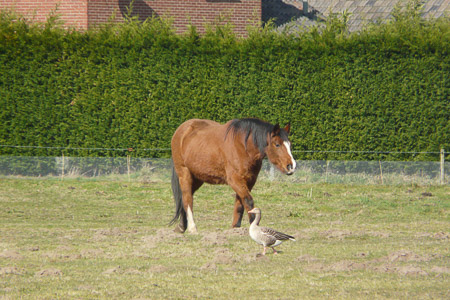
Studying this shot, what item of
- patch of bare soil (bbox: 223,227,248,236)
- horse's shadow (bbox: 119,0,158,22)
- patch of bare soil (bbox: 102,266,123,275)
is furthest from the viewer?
horse's shadow (bbox: 119,0,158,22)

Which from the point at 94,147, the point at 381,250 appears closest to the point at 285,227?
the point at 381,250

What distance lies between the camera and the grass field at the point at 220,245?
27.0ft

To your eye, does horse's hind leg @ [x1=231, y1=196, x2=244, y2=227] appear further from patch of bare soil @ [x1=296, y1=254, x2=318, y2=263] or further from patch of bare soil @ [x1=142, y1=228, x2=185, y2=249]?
patch of bare soil @ [x1=296, y1=254, x2=318, y2=263]

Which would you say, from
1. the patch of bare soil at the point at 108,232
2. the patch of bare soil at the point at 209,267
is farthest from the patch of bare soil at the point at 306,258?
the patch of bare soil at the point at 108,232

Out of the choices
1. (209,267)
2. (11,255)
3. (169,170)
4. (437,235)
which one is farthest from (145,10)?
(209,267)

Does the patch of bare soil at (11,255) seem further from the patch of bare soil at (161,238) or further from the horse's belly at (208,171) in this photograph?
the horse's belly at (208,171)

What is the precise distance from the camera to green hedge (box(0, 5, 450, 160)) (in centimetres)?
2012

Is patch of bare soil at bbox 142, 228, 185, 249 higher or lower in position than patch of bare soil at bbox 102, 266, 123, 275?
lower

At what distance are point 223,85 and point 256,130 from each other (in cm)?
879

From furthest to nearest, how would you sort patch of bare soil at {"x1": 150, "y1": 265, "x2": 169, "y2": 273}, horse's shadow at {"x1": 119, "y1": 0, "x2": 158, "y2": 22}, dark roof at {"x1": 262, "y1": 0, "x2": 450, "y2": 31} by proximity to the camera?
dark roof at {"x1": 262, "y1": 0, "x2": 450, "y2": 31}
horse's shadow at {"x1": 119, "y1": 0, "x2": 158, "y2": 22}
patch of bare soil at {"x1": 150, "y1": 265, "x2": 169, "y2": 273}

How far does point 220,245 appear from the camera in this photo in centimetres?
1105

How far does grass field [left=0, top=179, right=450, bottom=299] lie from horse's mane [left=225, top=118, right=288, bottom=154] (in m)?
1.61

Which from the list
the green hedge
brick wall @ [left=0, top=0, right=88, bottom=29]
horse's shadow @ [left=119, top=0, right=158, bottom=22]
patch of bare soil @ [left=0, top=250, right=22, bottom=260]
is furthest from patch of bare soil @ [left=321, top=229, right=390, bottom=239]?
horse's shadow @ [left=119, top=0, right=158, bottom=22]

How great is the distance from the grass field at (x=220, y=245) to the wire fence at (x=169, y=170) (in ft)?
1.35
